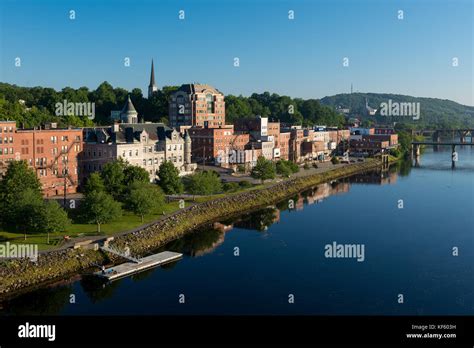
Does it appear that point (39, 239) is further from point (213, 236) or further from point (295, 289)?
point (295, 289)

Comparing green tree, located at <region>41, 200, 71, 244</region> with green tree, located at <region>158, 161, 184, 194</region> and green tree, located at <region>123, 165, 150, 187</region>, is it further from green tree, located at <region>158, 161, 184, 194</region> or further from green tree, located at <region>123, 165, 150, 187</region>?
green tree, located at <region>158, 161, 184, 194</region>

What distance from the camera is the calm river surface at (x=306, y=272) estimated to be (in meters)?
26.8

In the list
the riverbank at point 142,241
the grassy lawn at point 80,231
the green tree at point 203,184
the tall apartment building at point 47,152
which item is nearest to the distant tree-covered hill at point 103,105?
the tall apartment building at point 47,152

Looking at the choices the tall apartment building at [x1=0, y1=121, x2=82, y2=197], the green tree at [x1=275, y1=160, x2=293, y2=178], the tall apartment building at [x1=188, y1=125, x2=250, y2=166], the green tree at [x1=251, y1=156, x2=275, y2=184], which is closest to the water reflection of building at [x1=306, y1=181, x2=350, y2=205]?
the green tree at [x1=275, y1=160, x2=293, y2=178]

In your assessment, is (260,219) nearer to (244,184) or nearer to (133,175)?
(133,175)

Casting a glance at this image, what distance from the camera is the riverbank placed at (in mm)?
28500

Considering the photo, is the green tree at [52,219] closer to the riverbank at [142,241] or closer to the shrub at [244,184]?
the riverbank at [142,241]

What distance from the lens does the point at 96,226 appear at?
1449 inches

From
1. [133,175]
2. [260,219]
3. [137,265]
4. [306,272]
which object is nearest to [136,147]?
[133,175]

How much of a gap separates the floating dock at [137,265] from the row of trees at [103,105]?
41.9 meters

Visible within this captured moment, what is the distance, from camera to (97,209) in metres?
35.6

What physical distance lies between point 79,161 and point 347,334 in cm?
3576

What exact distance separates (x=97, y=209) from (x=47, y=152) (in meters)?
14.9

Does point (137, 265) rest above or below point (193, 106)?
below
